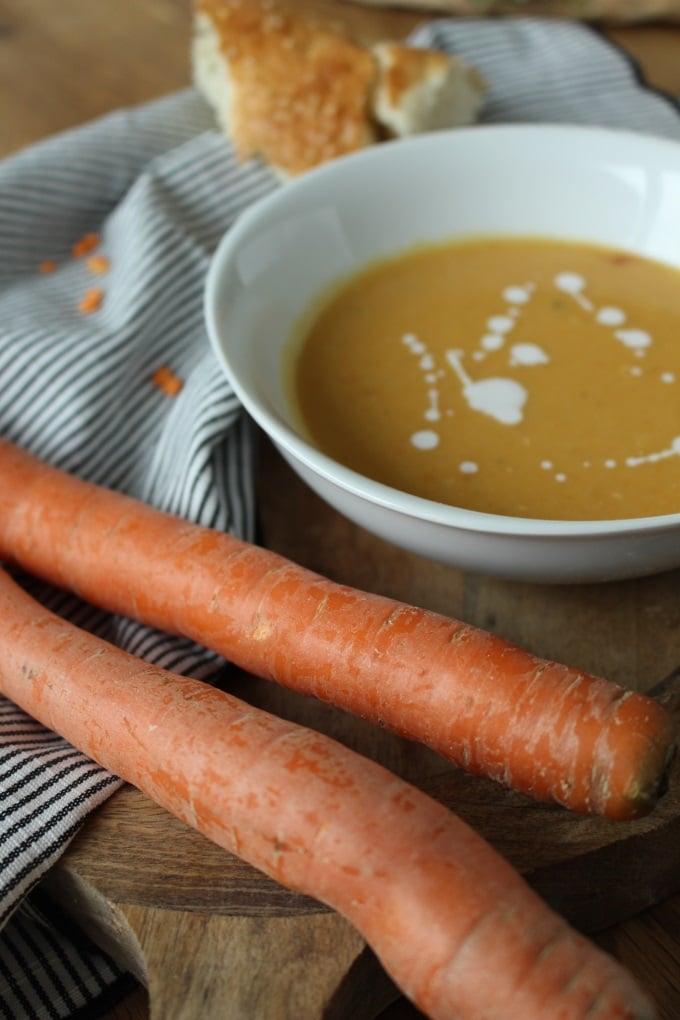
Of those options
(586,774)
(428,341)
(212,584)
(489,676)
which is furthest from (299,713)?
(428,341)

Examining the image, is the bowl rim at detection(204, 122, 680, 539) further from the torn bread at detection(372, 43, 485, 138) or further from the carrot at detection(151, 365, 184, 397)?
the carrot at detection(151, 365, 184, 397)

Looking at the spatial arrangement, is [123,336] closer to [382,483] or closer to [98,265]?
[98,265]

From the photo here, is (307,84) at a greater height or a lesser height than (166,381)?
greater

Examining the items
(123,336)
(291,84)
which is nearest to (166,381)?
(123,336)

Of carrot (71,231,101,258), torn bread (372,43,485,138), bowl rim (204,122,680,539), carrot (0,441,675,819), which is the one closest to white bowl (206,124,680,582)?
bowl rim (204,122,680,539)

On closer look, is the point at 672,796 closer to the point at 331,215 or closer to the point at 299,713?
the point at 299,713

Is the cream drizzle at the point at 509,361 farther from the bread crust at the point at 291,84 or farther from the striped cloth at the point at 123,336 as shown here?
the bread crust at the point at 291,84

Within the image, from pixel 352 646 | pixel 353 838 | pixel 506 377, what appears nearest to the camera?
pixel 353 838
